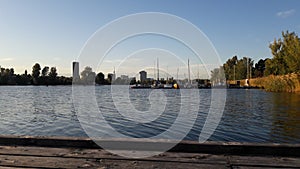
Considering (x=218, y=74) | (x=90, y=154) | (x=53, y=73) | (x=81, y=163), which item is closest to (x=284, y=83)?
(x=218, y=74)

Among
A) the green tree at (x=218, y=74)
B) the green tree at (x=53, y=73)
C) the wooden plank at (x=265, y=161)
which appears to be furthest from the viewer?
the green tree at (x=53, y=73)

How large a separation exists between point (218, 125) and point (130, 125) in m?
5.34

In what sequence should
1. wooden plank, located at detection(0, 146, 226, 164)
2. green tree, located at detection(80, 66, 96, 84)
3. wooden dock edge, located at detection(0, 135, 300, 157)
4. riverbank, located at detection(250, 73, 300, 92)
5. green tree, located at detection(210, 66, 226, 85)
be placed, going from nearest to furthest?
wooden plank, located at detection(0, 146, 226, 164) < wooden dock edge, located at detection(0, 135, 300, 157) < green tree, located at detection(210, 66, 226, 85) < green tree, located at detection(80, 66, 96, 84) < riverbank, located at detection(250, 73, 300, 92)

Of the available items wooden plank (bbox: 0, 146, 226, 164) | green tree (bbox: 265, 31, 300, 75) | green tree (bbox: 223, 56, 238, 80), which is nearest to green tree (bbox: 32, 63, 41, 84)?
green tree (bbox: 223, 56, 238, 80)

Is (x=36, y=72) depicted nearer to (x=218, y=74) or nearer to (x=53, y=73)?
(x=53, y=73)

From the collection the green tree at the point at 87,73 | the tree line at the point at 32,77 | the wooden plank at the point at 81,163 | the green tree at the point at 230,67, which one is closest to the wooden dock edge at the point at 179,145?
the wooden plank at the point at 81,163

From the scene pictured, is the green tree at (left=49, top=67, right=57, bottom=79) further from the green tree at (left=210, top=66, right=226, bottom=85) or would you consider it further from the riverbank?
the green tree at (left=210, top=66, right=226, bottom=85)

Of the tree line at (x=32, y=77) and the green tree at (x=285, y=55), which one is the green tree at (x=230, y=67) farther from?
the tree line at (x=32, y=77)

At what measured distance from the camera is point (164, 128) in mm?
16453

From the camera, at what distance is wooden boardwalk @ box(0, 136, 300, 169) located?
4.17 metres

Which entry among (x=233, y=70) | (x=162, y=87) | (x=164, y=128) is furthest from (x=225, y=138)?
(x=233, y=70)

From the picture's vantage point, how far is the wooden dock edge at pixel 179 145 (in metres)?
4.62

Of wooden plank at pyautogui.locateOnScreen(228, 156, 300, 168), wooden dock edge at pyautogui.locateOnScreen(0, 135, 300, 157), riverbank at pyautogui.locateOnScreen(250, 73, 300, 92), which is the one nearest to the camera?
wooden plank at pyautogui.locateOnScreen(228, 156, 300, 168)

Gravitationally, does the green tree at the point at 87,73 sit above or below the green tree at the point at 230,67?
below
